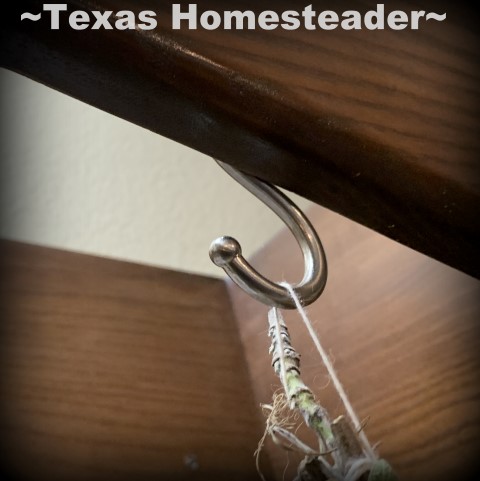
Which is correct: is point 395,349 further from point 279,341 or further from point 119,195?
point 119,195

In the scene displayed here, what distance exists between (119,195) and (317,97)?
0.51 meters

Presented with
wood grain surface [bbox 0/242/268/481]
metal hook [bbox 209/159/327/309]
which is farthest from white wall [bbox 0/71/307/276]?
metal hook [bbox 209/159/327/309]

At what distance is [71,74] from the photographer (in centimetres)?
24

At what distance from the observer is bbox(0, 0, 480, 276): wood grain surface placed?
237mm

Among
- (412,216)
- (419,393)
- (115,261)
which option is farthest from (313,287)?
(115,261)

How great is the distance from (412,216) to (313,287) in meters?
0.06

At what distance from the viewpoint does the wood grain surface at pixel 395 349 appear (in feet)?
1.36

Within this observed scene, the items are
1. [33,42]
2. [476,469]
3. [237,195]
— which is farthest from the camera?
[237,195]

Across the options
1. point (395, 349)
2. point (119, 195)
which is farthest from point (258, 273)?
point (119, 195)

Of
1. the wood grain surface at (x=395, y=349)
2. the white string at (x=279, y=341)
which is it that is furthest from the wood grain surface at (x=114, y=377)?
the white string at (x=279, y=341)

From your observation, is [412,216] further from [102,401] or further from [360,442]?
[102,401]

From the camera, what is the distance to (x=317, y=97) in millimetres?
260

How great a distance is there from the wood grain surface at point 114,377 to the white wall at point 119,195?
0.43ft

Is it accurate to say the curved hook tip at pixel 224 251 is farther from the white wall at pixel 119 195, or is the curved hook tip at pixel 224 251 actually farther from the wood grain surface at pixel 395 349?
the white wall at pixel 119 195
